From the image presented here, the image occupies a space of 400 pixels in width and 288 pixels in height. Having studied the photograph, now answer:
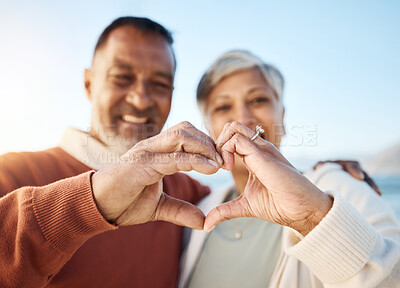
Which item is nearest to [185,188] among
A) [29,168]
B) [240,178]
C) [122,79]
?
Result: [240,178]

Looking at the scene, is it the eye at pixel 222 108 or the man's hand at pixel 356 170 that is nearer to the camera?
the man's hand at pixel 356 170

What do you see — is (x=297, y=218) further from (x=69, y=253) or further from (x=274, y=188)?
(x=69, y=253)

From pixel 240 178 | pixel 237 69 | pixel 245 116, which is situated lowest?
pixel 240 178

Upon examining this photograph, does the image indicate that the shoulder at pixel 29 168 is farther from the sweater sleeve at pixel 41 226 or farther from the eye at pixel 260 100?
the eye at pixel 260 100

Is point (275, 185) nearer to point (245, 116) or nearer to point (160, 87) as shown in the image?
point (245, 116)

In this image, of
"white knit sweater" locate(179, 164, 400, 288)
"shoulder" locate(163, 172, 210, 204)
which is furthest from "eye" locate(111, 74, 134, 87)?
"white knit sweater" locate(179, 164, 400, 288)

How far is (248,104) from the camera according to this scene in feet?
6.00

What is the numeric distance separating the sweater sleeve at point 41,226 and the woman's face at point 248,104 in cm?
113

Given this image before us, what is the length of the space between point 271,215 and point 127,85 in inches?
51.9

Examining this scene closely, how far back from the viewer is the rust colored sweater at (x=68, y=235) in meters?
0.91

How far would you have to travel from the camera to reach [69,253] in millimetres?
986

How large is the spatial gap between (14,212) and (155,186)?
49cm

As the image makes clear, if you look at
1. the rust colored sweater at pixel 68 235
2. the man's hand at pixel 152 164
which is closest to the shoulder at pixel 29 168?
the rust colored sweater at pixel 68 235

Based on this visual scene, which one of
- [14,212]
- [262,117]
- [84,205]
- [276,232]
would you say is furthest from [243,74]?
[14,212]
